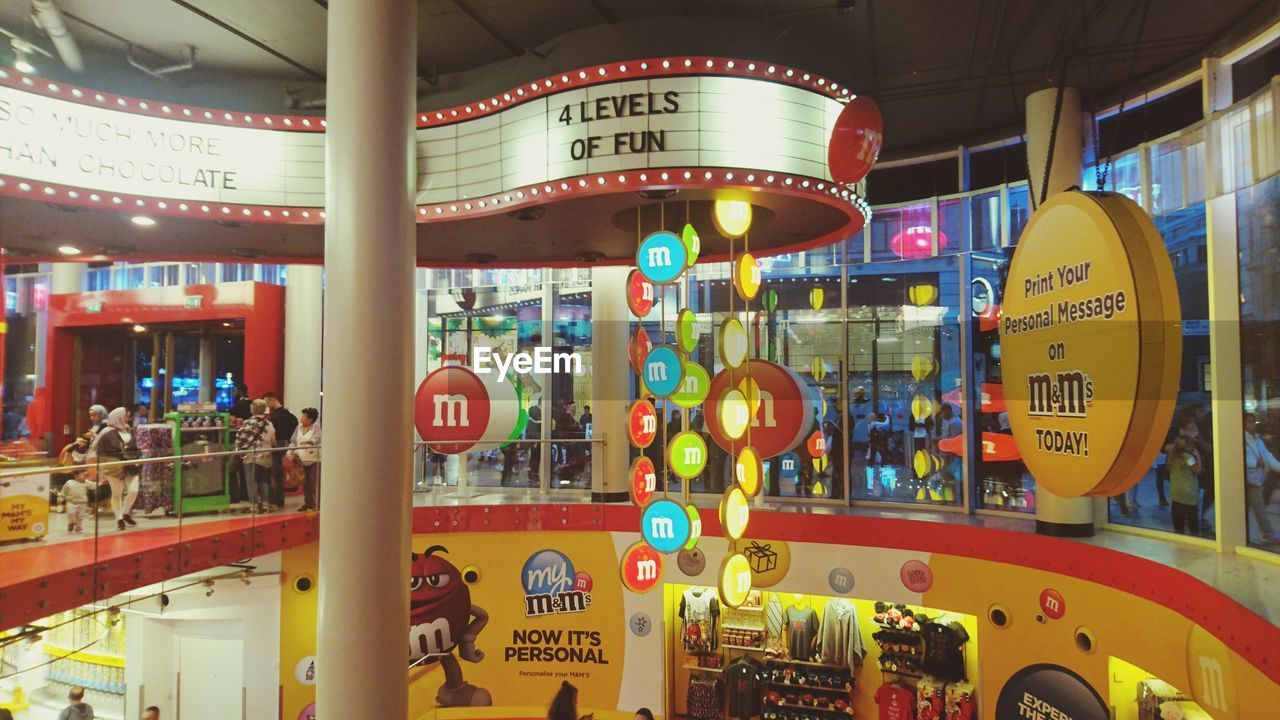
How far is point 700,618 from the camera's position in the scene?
9797 millimetres

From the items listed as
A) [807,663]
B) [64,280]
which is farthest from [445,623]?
[64,280]

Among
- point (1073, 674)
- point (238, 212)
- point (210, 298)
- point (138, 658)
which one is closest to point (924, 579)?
point (1073, 674)

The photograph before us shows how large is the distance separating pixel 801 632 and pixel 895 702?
4.33 feet

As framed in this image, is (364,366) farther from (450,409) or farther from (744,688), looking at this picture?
(744,688)

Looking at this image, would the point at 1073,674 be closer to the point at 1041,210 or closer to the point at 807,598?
the point at 807,598

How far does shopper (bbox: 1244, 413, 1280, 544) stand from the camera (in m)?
6.71

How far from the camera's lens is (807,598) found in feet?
32.4

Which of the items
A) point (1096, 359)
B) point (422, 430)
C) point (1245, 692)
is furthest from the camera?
point (422, 430)

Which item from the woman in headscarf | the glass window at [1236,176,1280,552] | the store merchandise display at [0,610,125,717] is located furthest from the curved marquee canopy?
the store merchandise display at [0,610,125,717]

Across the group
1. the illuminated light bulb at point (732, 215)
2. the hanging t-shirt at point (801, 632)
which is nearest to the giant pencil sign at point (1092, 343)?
the illuminated light bulb at point (732, 215)

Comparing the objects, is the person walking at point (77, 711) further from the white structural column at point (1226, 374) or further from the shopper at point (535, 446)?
the white structural column at point (1226, 374)

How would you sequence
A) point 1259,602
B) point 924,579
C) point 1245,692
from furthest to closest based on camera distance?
point 924,579 < point 1259,602 < point 1245,692

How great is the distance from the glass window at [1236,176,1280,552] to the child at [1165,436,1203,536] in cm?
58

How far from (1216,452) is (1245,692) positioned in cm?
345
